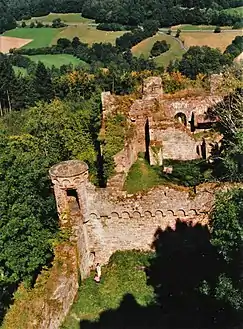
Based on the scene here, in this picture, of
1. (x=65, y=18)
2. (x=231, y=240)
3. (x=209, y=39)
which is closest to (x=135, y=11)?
(x=65, y=18)

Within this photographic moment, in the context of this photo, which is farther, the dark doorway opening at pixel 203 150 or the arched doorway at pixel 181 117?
the arched doorway at pixel 181 117

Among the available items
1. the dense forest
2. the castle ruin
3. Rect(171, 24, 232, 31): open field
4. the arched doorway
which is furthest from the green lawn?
the castle ruin

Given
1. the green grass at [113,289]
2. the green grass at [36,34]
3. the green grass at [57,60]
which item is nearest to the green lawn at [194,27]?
the green grass at [57,60]

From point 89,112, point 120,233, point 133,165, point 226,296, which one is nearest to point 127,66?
point 89,112

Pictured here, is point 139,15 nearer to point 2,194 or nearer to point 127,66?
point 127,66

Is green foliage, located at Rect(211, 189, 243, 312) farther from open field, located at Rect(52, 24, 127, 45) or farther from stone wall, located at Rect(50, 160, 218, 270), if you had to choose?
open field, located at Rect(52, 24, 127, 45)

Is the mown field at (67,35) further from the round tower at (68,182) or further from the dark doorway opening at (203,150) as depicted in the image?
the round tower at (68,182)

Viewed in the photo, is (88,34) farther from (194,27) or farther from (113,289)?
(113,289)
